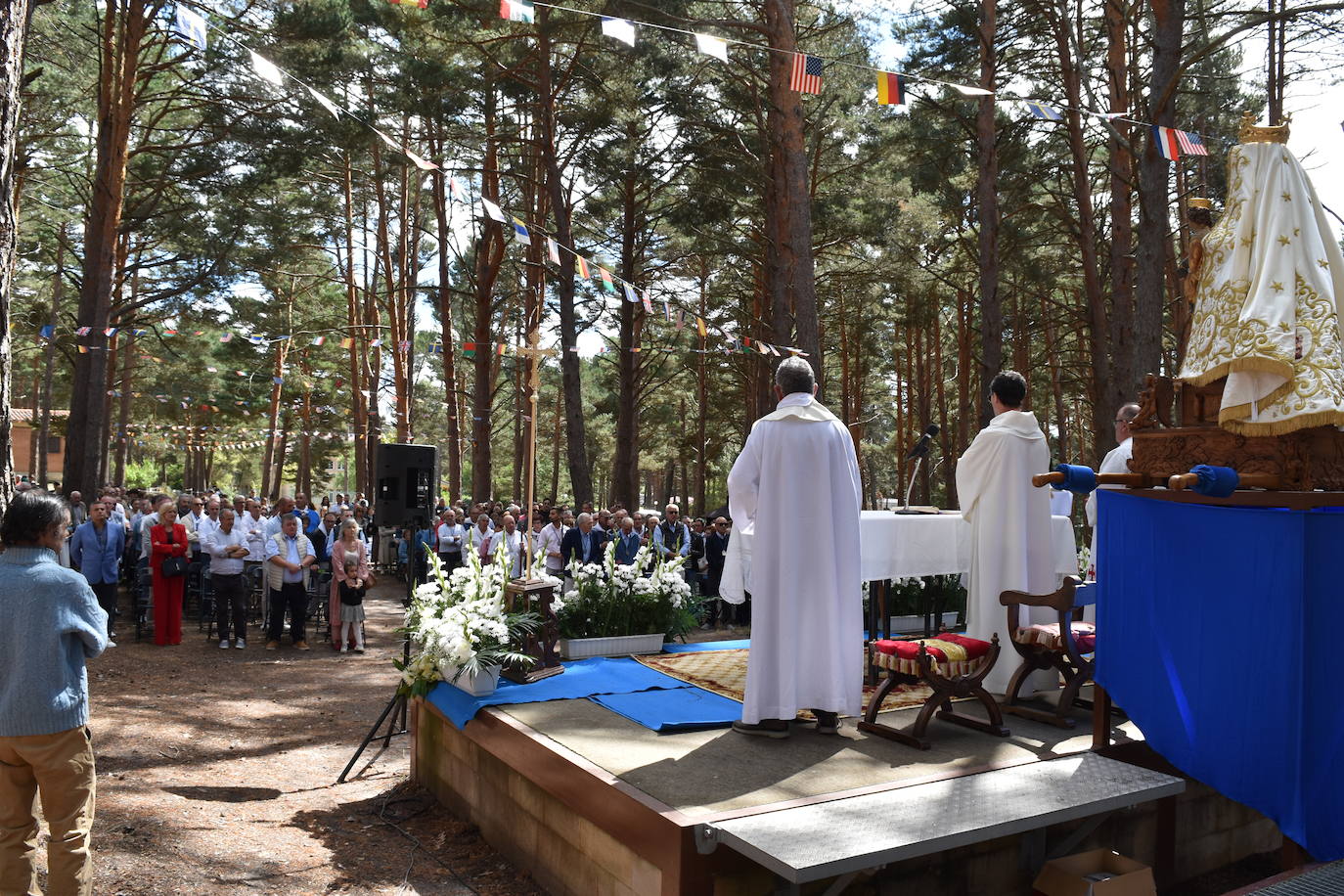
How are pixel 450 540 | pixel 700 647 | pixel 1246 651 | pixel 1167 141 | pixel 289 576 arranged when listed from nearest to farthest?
pixel 1246 651, pixel 700 647, pixel 1167 141, pixel 289 576, pixel 450 540

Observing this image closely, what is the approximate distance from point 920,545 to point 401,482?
25.8 ft

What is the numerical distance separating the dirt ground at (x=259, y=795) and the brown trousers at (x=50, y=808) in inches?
27.7

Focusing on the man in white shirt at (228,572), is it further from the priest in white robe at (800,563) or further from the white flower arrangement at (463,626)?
the priest in white robe at (800,563)

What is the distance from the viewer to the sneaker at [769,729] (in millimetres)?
5031

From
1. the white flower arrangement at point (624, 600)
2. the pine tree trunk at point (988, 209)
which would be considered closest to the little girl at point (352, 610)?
the white flower arrangement at point (624, 600)

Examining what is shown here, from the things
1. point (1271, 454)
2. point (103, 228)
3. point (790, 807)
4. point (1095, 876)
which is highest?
point (103, 228)

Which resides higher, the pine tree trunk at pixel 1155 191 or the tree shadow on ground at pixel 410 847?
the pine tree trunk at pixel 1155 191

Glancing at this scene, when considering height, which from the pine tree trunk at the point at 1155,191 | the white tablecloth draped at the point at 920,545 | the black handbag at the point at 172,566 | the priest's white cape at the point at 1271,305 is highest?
the pine tree trunk at the point at 1155,191

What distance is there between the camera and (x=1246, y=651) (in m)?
3.60

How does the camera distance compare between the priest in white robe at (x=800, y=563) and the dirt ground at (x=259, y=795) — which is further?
the priest in white robe at (x=800, y=563)

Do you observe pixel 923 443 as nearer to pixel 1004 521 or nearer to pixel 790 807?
pixel 1004 521

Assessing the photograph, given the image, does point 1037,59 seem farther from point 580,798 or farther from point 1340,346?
point 580,798

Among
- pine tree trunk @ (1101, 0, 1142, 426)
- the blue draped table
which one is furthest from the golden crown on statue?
pine tree trunk @ (1101, 0, 1142, 426)

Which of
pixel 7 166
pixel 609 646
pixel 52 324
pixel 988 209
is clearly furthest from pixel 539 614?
pixel 52 324
